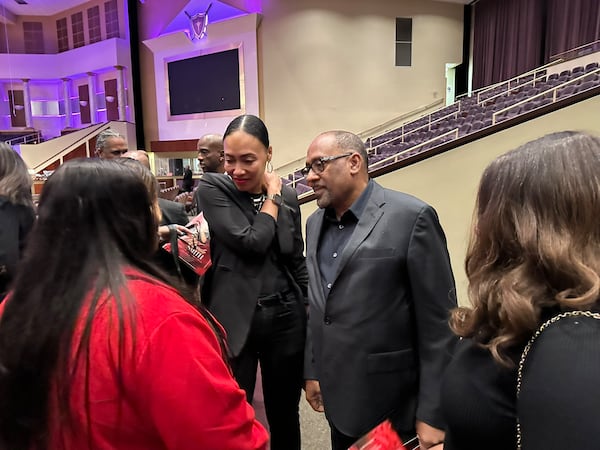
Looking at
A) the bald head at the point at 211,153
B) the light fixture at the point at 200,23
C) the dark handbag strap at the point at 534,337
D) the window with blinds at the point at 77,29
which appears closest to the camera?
the dark handbag strap at the point at 534,337

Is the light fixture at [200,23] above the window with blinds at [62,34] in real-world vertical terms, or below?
below

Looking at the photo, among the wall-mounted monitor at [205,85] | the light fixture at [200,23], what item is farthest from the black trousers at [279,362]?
the light fixture at [200,23]

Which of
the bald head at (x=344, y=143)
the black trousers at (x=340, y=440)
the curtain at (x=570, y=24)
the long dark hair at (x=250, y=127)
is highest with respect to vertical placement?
the curtain at (x=570, y=24)

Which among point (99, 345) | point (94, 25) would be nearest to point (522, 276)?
point (99, 345)

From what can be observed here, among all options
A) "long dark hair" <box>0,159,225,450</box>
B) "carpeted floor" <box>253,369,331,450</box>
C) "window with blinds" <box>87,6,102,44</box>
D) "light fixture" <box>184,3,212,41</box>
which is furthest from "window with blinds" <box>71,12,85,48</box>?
"long dark hair" <box>0,159,225,450</box>

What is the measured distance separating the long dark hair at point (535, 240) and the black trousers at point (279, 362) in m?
0.97

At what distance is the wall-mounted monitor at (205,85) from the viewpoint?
37.5 ft

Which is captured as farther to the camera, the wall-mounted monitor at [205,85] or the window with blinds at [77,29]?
the window with blinds at [77,29]

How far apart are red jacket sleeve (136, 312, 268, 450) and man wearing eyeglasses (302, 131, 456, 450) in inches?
26.9

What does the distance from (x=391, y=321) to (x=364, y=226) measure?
306mm

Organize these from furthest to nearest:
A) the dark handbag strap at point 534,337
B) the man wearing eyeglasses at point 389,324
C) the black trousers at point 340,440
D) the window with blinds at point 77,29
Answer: the window with blinds at point 77,29 < the black trousers at point 340,440 < the man wearing eyeglasses at point 389,324 < the dark handbag strap at point 534,337

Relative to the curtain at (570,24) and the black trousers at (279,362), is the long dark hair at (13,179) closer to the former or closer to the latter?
the black trousers at (279,362)

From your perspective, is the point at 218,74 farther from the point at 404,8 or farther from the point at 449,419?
the point at 449,419

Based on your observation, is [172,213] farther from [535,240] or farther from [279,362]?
[535,240]
